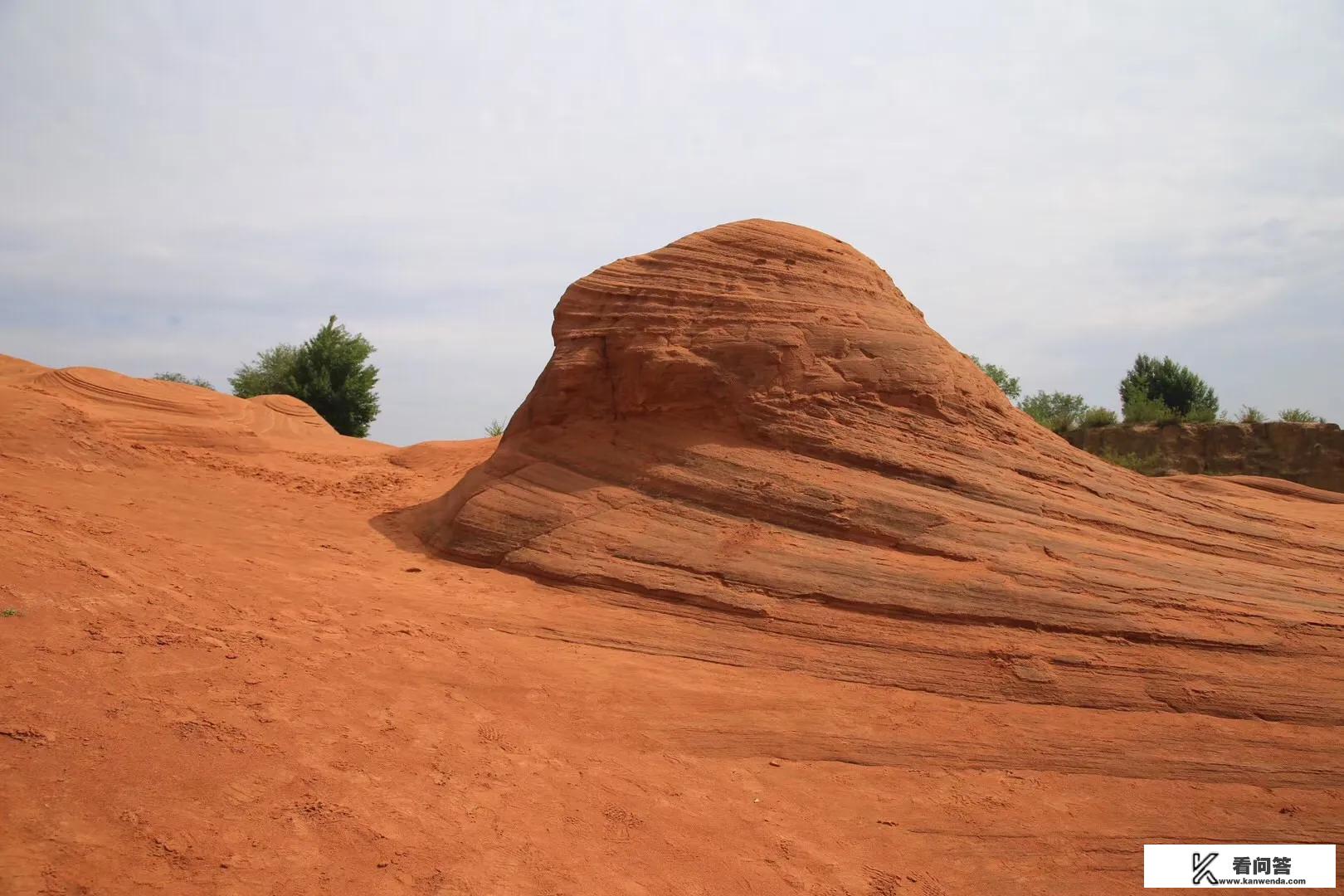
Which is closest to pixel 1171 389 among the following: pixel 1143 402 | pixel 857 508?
pixel 1143 402

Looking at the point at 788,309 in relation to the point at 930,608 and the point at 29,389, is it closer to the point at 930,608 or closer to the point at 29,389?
the point at 930,608

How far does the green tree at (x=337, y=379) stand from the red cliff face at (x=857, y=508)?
18156mm

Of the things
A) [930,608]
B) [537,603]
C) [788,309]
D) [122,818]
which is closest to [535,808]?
[122,818]

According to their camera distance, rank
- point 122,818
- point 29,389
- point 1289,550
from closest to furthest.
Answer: point 122,818, point 1289,550, point 29,389

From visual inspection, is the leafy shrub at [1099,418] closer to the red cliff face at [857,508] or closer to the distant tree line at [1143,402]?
the distant tree line at [1143,402]

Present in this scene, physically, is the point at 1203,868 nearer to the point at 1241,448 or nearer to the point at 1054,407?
the point at 1241,448

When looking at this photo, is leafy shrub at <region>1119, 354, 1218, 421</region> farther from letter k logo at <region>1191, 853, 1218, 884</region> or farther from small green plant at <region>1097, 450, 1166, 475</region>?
letter k logo at <region>1191, 853, 1218, 884</region>

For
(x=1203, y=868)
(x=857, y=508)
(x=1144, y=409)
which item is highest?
(x=1144, y=409)

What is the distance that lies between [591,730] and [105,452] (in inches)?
323

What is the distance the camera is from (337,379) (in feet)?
83.6

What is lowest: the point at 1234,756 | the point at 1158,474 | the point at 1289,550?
the point at 1234,756

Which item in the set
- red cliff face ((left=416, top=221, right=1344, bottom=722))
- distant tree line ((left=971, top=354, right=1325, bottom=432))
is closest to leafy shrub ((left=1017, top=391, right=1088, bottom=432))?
distant tree line ((left=971, top=354, right=1325, bottom=432))

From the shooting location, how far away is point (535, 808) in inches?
152

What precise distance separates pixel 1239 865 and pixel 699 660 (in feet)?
9.94
